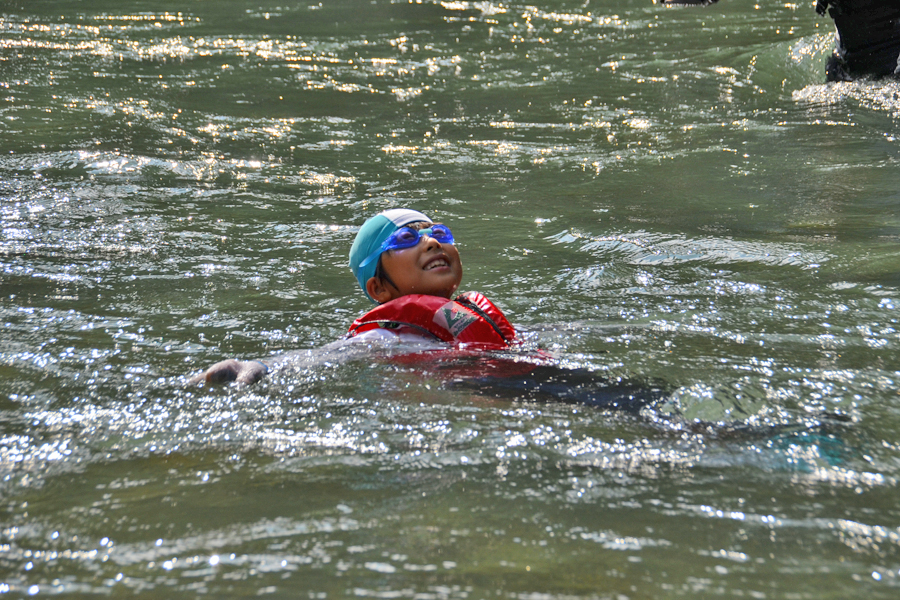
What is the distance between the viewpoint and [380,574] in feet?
8.73

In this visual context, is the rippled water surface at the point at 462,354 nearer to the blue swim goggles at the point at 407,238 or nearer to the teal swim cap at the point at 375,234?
the teal swim cap at the point at 375,234

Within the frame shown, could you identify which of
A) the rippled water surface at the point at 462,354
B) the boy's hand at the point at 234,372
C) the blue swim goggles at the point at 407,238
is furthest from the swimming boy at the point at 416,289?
the boy's hand at the point at 234,372

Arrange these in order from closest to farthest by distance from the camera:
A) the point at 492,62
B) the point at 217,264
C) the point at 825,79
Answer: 1. the point at 217,264
2. the point at 825,79
3. the point at 492,62

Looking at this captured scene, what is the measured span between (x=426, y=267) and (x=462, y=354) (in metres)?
0.74

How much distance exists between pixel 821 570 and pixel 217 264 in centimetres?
490

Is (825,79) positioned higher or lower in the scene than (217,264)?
higher

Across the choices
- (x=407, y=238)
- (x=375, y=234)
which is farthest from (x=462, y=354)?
(x=375, y=234)

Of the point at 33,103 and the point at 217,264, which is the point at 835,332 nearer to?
the point at 217,264

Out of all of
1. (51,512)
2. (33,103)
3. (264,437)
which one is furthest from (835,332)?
→ (33,103)

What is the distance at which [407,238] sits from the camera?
17.2ft

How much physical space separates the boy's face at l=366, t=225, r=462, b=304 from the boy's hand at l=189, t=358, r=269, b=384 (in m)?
1.18

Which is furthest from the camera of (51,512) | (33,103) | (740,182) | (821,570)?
(33,103)

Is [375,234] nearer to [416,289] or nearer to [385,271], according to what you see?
[385,271]

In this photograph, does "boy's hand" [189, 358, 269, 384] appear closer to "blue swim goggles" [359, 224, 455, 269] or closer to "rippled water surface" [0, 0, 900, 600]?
"rippled water surface" [0, 0, 900, 600]
